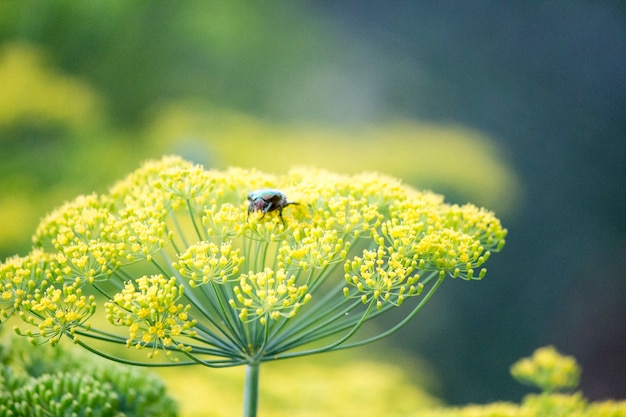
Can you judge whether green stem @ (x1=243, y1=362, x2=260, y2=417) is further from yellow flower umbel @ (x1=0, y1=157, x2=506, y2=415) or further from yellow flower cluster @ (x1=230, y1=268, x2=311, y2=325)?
yellow flower cluster @ (x1=230, y1=268, x2=311, y2=325)

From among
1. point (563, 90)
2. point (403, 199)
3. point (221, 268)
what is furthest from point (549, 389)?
point (563, 90)

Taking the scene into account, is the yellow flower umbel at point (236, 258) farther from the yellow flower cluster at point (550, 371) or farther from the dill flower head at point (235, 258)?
the yellow flower cluster at point (550, 371)

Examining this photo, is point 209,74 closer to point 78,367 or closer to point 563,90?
point 563,90

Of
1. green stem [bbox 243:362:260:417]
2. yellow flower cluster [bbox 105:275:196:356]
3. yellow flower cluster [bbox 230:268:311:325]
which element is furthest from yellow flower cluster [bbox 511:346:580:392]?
yellow flower cluster [bbox 105:275:196:356]

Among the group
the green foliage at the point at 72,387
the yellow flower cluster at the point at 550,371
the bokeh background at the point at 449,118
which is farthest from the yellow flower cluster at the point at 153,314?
the bokeh background at the point at 449,118

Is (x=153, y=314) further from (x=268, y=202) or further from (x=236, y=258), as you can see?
(x=268, y=202)
